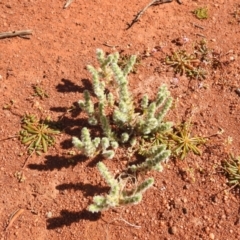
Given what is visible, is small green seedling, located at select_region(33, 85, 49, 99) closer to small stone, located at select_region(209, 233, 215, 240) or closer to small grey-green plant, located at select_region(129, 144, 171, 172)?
small grey-green plant, located at select_region(129, 144, 171, 172)

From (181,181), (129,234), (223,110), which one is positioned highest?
(223,110)

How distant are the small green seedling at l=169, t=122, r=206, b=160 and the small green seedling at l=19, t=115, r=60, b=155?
3.71 ft

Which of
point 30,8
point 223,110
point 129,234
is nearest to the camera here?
point 129,234

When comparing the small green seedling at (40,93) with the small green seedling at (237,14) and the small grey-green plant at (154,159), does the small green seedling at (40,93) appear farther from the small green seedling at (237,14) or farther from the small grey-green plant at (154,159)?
the small green seedling at (237,14)

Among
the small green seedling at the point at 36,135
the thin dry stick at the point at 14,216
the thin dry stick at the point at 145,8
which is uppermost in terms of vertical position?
the thin dry stick at the point at 145,8

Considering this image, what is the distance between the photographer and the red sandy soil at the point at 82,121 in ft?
11.6

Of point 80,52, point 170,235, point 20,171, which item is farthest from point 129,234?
point 80,52

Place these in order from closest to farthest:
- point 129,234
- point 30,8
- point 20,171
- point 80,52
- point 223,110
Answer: point 129,234
point 20,171
point 223,110
point 80,52
point 30,8

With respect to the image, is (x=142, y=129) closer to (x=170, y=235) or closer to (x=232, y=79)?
(x=170, y=235)

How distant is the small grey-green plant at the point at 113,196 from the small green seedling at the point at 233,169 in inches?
34.7

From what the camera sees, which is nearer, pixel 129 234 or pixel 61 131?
pixel 129 234

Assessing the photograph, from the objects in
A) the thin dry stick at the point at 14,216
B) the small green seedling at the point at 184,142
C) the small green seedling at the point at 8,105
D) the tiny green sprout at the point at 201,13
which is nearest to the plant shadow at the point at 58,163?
the thin dry stick at the point at 14,216

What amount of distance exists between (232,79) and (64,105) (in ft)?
5.82

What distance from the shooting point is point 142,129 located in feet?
11.9
